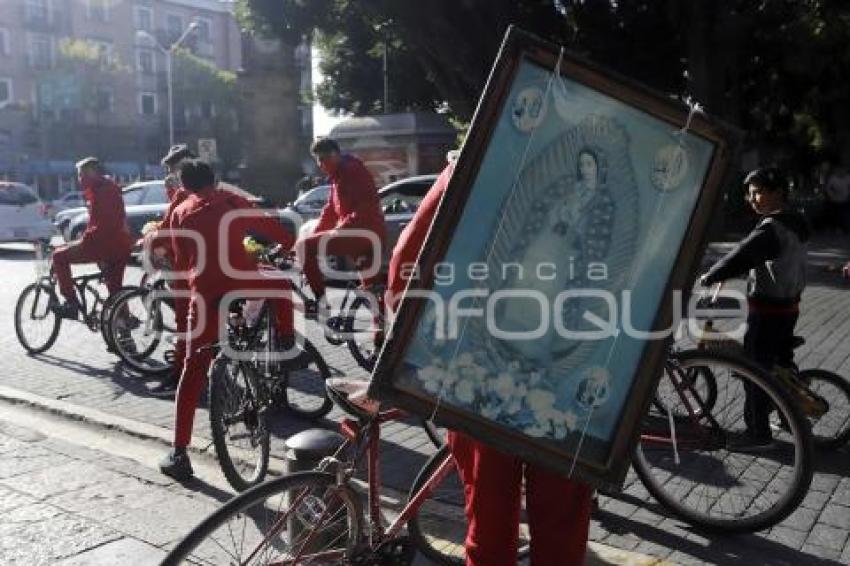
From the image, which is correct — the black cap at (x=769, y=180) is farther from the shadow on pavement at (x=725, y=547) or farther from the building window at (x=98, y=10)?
the building window at (x=98, y=10)

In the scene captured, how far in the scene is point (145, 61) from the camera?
6462 cm

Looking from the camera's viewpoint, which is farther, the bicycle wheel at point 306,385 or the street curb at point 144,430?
the bicycle wheel at point 306,385

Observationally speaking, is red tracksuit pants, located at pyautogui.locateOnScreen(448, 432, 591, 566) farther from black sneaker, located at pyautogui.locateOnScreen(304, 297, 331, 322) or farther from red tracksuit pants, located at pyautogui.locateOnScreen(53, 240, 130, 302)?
red tracksuit pants, located at pyautogui.locateOnScreen(53, 240, 130, 302)

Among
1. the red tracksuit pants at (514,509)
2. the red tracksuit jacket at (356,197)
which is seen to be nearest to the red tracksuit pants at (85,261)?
the red tracksuit jacket at (356,197)

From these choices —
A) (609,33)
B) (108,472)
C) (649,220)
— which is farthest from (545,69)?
(609,33)

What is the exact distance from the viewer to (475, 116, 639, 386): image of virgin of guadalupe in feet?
8.00

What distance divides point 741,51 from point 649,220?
721 inches

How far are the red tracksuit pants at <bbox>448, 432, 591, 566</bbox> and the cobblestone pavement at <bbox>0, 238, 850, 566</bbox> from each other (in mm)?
1402

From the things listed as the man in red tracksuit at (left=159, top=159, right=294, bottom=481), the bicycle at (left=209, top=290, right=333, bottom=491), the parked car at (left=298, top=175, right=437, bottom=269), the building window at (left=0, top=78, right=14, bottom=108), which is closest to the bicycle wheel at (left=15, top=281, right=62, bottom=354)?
the bicycle at (left=209, top=290, right=333, bottom=491)

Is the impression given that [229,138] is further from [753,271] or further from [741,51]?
[753,271]

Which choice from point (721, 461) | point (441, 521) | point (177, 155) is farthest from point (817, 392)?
point (177, 155)

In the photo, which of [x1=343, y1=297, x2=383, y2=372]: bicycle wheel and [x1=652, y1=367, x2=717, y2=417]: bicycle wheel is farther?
[x1=343, y1=297, x2=383, y2=372]: bicycle wheel

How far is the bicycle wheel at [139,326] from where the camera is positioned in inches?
301

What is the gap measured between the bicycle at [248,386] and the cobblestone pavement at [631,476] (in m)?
0.42
